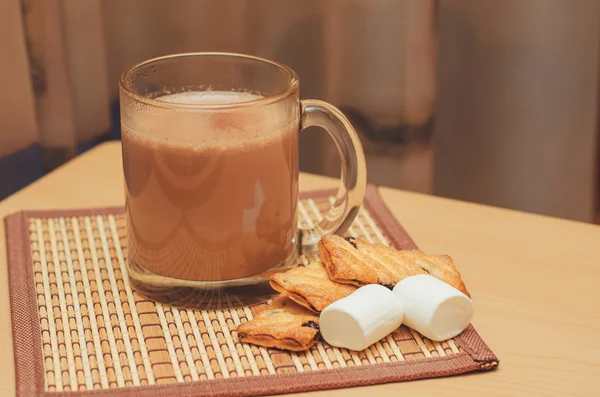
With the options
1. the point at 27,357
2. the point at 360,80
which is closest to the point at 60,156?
the point at 360,80

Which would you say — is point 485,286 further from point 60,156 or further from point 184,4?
point 60,156

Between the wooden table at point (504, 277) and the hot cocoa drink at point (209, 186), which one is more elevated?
the hot cocoa drink at point (209, 186)

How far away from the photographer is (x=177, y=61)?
0.82 metres

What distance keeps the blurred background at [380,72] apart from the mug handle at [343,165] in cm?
53

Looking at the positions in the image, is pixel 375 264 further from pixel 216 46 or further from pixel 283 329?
pixel 216 46

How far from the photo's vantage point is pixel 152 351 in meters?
0.69

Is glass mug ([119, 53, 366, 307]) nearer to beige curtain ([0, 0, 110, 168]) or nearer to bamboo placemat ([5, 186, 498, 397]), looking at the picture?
bamboo placemat ([5, 186, 498, 397])

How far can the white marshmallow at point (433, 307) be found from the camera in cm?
69

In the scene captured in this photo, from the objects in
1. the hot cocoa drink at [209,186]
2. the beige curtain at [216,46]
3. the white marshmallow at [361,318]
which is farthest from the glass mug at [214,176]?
the beige curtain at [216,46]

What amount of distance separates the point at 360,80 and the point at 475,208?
1.39 feet

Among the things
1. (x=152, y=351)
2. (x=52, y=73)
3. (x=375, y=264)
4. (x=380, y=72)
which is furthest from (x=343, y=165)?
(x=52, y=73)

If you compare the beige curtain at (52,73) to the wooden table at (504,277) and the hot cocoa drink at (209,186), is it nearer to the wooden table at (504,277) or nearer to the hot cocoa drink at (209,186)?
the wooden table at (504,277)

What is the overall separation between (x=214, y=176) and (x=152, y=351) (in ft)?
0.50

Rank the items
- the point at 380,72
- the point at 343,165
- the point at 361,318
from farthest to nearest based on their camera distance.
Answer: the point at 380,72
the point at 343,165
the point at 361,318
